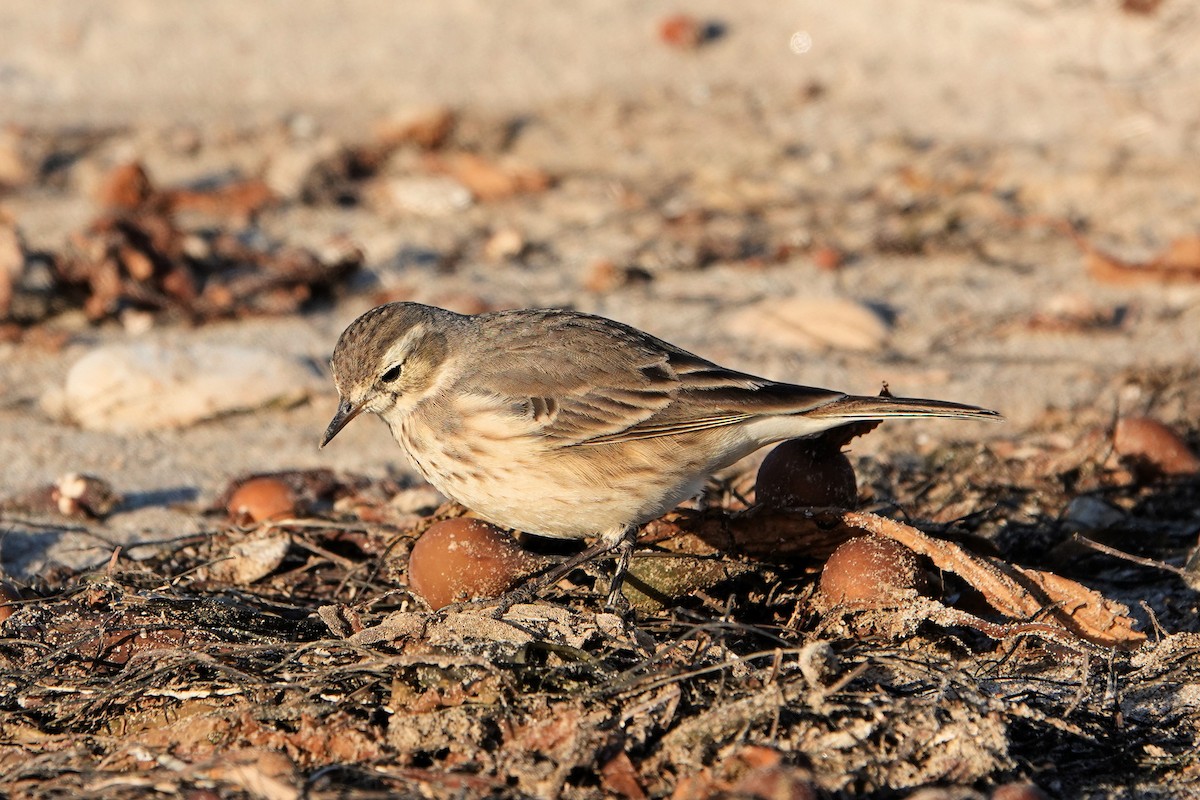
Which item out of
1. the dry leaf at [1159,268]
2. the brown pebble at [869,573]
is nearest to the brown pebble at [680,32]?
the dry leaf at [1159,268]

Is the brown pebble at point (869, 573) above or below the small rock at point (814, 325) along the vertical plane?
above

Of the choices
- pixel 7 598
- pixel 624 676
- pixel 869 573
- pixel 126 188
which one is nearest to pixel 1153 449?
pixel 869 573

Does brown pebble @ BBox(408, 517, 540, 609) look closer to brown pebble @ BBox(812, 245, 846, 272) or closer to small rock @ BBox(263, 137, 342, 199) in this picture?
brown pebble @ BBox(812, 245, 846, 272)

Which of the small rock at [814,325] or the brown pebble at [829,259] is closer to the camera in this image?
the small rock at [814,325]

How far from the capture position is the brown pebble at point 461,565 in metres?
4.94

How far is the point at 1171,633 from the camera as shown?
5.34m

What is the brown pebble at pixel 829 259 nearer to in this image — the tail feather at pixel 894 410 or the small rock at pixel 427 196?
the small rock at pixel 427 196

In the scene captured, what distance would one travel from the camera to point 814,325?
8.60 metres

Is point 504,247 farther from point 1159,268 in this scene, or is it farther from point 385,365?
point 1159,268

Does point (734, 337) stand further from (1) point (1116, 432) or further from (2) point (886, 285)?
(1) point (1116, 432)

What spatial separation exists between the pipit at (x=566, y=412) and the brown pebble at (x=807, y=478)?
150 millimetres

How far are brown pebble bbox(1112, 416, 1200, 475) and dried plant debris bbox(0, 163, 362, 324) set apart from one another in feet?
16.1

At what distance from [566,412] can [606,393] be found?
183mm

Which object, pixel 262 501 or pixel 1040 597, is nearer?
pixel 1040 597
